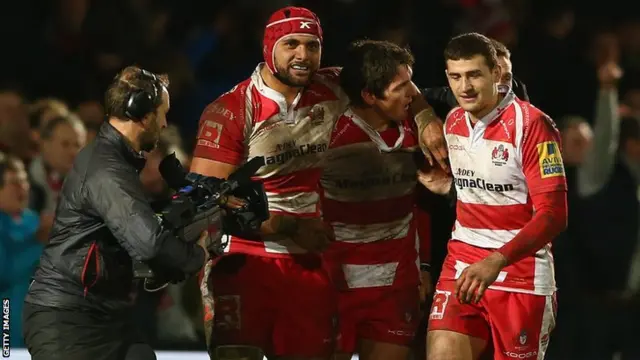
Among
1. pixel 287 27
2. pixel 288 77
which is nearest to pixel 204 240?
pixel 288 77

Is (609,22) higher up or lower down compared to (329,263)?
higher up

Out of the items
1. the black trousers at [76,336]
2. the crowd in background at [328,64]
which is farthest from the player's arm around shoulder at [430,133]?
the crowd in background at [328,64]

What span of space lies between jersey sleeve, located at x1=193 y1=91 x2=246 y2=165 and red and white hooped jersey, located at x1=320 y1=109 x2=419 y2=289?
1.88ft

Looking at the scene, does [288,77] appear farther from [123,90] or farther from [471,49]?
[123,90]

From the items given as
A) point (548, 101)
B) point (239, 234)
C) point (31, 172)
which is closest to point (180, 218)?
point (239, 234)

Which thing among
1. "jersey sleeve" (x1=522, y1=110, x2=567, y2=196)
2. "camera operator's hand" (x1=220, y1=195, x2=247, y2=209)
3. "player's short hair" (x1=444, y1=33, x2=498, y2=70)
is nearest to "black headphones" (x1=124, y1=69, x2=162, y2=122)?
"camera operator's hand" (x1=220, y1=195, x2=247, y2=209)

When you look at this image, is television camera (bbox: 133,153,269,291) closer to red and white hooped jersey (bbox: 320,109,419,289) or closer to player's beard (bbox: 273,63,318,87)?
player's beard (bbox: 273,63,318,87)

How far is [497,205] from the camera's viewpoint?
6.93 m

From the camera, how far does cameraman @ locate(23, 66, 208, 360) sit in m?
6.23

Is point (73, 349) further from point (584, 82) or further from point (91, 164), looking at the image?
point (584, 82)

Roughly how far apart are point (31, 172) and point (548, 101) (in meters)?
3.58

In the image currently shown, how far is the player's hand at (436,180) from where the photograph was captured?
7516 millimetres

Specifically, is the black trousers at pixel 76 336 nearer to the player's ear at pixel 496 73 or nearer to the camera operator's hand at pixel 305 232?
the camera operator's hand at pixel 305 232

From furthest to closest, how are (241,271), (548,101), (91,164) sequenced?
(548,101), (241,271), (91,164)
